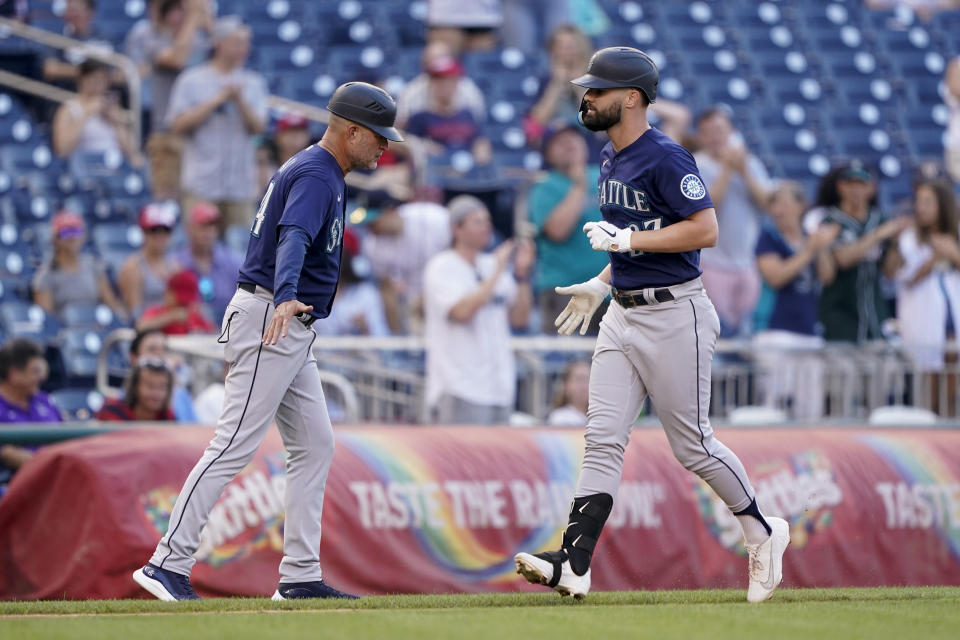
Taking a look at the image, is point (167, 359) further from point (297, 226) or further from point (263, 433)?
point (297, 226)

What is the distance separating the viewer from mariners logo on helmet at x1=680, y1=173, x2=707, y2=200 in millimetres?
5203

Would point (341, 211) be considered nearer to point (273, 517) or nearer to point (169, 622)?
point (169, 622)

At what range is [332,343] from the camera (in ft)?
29.4

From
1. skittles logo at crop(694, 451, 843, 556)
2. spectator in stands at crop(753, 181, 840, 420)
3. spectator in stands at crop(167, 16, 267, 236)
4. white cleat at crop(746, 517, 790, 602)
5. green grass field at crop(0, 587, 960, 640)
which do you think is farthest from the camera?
spectator in stands at crop(167, 16, 267, 236)

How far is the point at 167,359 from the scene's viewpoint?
27.1 ft

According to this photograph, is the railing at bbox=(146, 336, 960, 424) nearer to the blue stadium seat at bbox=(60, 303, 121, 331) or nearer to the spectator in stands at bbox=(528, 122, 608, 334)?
the spectator in stands at bbox=(528, 122, 608, 334)

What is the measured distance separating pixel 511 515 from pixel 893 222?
3975 millimetres

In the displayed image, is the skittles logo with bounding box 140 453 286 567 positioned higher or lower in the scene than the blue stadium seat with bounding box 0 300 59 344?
lower

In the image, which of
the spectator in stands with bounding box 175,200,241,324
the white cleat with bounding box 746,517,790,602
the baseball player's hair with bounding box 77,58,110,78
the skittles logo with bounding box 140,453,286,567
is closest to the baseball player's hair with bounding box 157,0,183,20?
the baseball player's hair with bounding box 77,58,110,78

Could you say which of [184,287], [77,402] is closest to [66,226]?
[77,402]

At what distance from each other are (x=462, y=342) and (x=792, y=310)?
8.44 feet

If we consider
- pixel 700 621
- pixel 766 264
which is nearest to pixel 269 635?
pixel 700 621

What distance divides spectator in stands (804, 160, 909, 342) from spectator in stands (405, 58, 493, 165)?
366 centimetres

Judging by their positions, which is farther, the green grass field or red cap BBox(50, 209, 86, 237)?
red cap BBox(50, 209, 86, 237)
